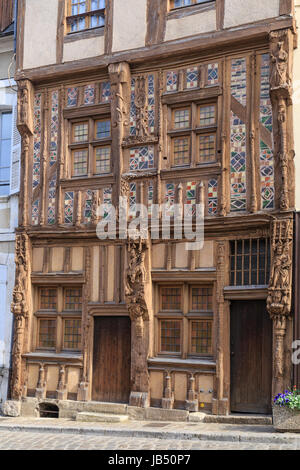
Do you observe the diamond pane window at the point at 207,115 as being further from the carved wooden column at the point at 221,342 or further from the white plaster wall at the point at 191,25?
the carved wooden column at the point at 221,342

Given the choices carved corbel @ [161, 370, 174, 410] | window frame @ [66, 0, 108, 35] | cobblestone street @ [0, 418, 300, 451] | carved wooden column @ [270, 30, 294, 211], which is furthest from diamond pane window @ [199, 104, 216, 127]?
cobblestone street @ [0, 418, 300, 451]

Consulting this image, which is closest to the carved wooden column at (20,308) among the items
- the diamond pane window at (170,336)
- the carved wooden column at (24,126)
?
the carved wooden column at (24,126)

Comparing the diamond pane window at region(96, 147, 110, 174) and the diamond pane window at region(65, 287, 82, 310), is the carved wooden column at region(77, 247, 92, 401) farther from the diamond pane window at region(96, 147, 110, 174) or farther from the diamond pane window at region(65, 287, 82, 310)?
the diamond pane window at region(96, 147, 110, 174)

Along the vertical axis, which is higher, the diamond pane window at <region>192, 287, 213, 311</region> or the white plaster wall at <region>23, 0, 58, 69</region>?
the white plaster wall at <region>23, 0, 58, 69</region>

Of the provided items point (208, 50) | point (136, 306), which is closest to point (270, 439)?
point (136, 306)

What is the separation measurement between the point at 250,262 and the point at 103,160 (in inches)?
135

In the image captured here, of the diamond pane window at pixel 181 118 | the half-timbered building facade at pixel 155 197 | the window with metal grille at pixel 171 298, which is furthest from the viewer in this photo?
the diamond pane window at pixel 181 118

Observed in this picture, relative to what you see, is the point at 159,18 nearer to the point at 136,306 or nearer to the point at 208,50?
the point at 208,50

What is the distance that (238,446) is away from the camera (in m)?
9.20

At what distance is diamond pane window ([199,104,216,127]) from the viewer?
1179cm

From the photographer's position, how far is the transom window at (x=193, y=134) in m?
11.8

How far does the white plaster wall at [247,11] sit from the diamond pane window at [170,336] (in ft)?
16.5

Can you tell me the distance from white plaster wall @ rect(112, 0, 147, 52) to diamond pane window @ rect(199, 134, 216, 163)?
2.03m
